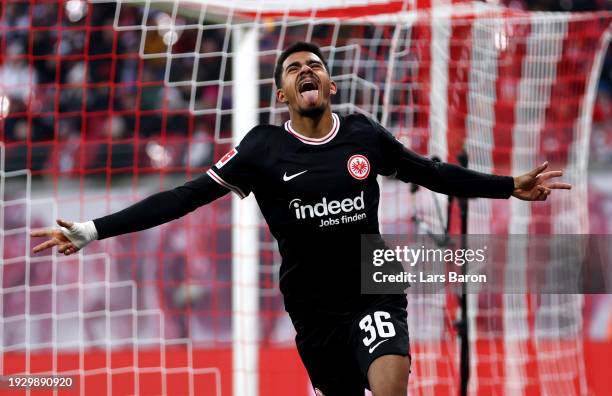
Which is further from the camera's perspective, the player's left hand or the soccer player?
the player's left hand

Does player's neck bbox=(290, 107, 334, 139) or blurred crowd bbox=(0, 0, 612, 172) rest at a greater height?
blurred crowd bbox=(0, 0, 612, 172)

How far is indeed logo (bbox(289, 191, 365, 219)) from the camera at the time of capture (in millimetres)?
4656

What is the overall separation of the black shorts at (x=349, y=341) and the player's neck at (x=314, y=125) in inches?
32.3

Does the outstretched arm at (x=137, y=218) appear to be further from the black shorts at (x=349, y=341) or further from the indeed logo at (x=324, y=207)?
the black shorts at (x=349, y=341)

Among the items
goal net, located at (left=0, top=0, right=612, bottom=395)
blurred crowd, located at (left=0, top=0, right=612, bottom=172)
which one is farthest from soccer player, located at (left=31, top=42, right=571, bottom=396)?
blurred crowd, located at (left=0, top=0, right=612, bottom=172)

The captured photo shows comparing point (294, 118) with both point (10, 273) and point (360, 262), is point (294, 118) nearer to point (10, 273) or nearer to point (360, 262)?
point (360, 262)

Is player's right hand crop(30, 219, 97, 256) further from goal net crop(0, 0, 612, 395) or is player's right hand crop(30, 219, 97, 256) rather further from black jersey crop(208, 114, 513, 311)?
goal net crop(0, 0, 612, 395)

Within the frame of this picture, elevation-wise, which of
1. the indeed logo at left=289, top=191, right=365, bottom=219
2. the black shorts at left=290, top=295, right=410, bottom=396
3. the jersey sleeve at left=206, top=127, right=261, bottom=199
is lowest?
the black shorts at left=290, top=295, right=410, bottom=396

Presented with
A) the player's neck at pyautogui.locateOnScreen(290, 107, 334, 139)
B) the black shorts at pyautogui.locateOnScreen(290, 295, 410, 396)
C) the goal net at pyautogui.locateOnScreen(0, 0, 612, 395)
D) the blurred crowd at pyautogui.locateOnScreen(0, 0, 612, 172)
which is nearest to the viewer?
the black shorts at pyautogui.locateOnScreen(290, 295, 410, 396)

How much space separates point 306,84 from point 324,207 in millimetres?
583

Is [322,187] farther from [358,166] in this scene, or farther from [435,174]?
[435,174]

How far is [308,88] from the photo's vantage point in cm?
477

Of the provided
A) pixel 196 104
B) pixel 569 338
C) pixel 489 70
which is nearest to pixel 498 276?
pixel 569 338

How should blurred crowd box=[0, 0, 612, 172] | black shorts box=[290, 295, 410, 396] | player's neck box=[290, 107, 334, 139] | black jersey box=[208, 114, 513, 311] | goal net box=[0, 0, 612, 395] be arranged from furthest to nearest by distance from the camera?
blurred crowd box=[0, 0, 612, 172] < goal net box=[0, 0, 612, 395] < player's neck box=[290, 107, 334, 139] < black jersey box=[208, 114, 513, 311] < black shorts box=[290, 295, 410, 396]
